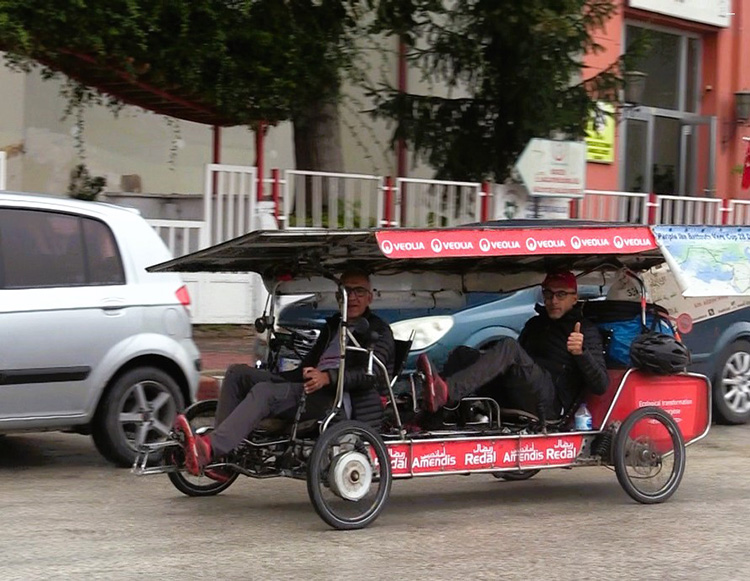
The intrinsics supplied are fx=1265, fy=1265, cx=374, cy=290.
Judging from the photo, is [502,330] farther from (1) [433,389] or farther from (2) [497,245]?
(2) [497,245]

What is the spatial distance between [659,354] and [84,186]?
9888 millimetres

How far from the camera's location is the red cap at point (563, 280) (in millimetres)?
7820

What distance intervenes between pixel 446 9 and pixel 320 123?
2146 mm

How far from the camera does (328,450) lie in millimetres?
6621

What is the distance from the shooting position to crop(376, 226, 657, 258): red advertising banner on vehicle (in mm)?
6457

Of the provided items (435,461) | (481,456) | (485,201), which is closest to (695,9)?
(485,201)

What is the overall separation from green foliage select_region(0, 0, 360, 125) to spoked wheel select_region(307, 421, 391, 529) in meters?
6.81

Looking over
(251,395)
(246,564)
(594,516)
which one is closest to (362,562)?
(246,564)

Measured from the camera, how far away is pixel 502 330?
1030 centimetres

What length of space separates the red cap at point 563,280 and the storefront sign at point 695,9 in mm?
12790

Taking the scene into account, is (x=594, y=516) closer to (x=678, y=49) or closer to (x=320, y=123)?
(x=320, y=123)

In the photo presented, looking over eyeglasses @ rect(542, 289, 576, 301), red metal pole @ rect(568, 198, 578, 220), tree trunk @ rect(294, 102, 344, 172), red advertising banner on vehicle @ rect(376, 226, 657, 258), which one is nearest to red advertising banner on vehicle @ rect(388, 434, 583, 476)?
eyeglasses @ rect(542, 289, 576, 301)

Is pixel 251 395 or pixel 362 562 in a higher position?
pixel 251 395

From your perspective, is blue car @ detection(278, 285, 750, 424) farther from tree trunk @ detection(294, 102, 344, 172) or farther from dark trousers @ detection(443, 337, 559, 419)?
tree trunk @ detection(294, 102, 344, 172)
